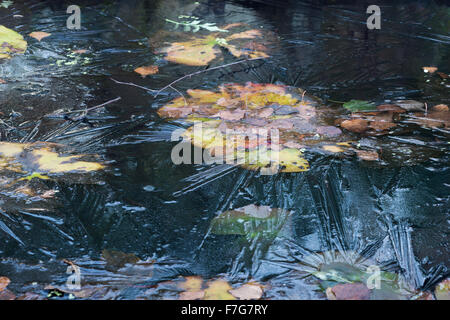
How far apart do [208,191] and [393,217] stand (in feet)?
2.21

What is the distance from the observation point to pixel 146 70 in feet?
8.89

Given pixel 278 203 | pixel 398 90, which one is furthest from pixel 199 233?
pixel 398 90

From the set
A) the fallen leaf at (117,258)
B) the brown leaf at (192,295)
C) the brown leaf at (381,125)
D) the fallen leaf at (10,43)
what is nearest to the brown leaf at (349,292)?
the brown leaf at (192,295)

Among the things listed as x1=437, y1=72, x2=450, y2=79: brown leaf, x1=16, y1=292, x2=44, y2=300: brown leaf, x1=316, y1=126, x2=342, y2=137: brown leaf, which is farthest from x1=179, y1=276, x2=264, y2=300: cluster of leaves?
x1=437, y1=72, x2=450, y2=79: brown leaf

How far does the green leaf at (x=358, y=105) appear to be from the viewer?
7.44 feet

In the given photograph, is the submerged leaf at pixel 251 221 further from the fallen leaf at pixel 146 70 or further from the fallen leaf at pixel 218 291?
the fallen leaf at pixel 146 70

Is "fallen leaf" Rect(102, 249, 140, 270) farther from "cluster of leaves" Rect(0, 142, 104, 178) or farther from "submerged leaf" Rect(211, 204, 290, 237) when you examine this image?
"cluster of leaves" Rect(0, 142, 104, 178)

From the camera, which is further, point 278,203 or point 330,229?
point 278,203

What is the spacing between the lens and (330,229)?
1508mm

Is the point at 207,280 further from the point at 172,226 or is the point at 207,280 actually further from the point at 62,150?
the point at 62,150

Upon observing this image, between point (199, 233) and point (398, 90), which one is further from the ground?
point (398, 90)

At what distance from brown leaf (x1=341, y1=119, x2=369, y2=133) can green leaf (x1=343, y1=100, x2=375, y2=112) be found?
0.13 m

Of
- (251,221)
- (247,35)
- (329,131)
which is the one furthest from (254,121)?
(247,35)

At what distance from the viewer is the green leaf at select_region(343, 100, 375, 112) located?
2.27 m
